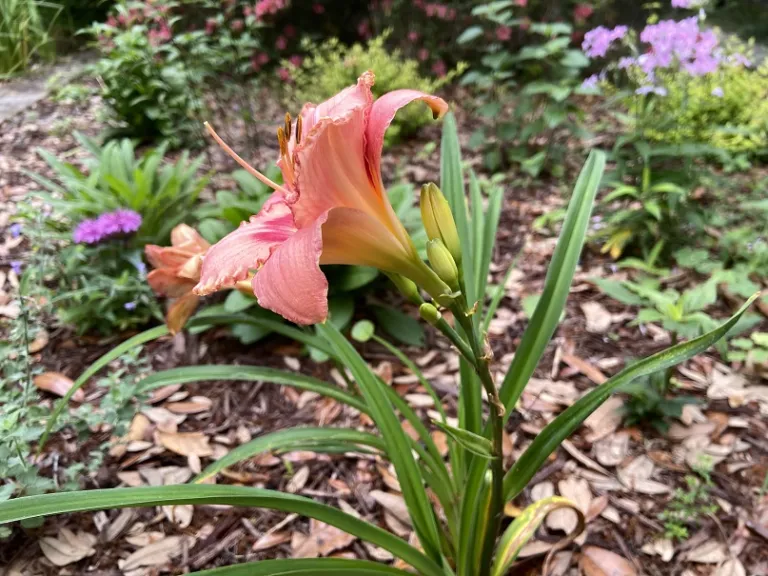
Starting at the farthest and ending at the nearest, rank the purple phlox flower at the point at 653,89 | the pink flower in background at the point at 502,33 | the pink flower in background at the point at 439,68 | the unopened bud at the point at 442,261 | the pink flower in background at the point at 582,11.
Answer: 1. the pink flower in background at the point at 439,68
2. the pink flower in background at the point at 582,11
3. the pink flower in background at the point at 502,33
4. the purple phlox flower at the point at 653,89
5. the unopened bud at the point at 442,261

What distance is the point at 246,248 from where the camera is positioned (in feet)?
2.39

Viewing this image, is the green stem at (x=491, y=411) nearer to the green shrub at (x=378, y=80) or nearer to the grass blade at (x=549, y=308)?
the grass blade at (x=549, y=308)

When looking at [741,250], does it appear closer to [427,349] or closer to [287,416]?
[427,349]

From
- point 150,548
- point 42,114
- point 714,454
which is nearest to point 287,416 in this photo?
point 150,548

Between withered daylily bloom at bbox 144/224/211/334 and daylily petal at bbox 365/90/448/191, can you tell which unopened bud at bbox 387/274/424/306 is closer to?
daylily petal at bbox 365/90/448/191

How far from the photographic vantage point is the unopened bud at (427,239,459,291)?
2.36 feet

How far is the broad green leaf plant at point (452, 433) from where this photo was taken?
76cm

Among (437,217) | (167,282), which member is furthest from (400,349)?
(437,217)

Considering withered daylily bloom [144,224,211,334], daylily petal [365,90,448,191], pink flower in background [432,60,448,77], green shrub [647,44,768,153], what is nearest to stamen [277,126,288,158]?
daylily petal [365,90,448,191]

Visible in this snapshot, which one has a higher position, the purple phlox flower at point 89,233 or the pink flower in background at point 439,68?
the purple phlox flower at point 89,233

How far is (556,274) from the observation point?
1113 millimetres

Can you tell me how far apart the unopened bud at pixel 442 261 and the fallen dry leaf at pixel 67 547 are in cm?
126

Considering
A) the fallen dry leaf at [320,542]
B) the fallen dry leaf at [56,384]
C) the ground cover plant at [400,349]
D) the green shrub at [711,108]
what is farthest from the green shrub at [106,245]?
the green shrub at [711,108]

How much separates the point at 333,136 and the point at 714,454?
4.98ft
